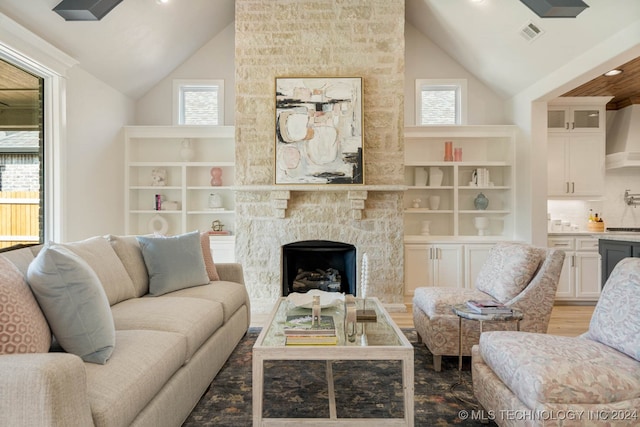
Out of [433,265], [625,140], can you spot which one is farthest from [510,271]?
[625,140]

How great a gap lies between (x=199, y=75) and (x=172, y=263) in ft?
10.9

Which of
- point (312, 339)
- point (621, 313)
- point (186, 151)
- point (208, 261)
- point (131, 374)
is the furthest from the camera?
point (186, 151)

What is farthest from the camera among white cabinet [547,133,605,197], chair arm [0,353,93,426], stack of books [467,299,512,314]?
white cabinet [547,133,605,197]

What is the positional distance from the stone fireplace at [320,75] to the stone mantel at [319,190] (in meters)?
0.02

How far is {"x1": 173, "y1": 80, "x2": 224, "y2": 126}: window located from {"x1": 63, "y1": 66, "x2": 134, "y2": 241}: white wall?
64cm

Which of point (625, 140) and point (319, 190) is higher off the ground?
point (625, 140)

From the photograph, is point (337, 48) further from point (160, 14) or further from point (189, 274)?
point (189, 274)

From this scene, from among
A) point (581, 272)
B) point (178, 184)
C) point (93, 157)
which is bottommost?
point (581, 272)

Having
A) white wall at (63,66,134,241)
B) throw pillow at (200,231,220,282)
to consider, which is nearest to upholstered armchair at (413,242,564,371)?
throw pillow at (200,231,220,282)

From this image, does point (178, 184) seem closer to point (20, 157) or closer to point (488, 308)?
point (20, 157)

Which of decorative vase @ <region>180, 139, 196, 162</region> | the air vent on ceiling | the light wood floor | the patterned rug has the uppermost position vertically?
the air vent on ceiling

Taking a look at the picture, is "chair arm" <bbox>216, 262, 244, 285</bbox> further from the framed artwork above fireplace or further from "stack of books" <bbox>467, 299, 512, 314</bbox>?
"stack of books" <bbox>467, 299, 512, 314</bbox>

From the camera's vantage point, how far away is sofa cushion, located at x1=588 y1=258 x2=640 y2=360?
5.91 ft

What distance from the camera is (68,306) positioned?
162cm
